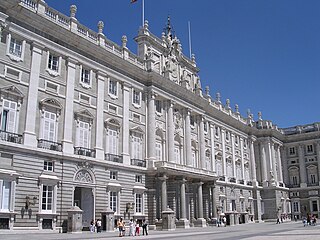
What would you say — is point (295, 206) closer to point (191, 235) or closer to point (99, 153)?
point (99, 153)

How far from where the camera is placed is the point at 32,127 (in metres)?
29.3

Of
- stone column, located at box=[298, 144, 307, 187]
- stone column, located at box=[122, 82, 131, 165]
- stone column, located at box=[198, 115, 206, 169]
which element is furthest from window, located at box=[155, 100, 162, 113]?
stone column, located at box=[298, 144, 307, 187]

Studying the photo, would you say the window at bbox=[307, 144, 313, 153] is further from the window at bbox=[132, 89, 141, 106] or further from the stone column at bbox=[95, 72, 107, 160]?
the stone column at bbox=[95, 72, 107, 160]

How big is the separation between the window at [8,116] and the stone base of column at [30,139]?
0.93 meters

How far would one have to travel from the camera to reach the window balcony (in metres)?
Result: 30.0

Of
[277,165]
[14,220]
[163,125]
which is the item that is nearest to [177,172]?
[163,125]

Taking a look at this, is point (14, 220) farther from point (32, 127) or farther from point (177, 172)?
point (177, 172)

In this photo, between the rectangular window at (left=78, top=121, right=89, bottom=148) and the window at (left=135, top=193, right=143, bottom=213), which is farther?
the window at (left=135, top=193, right=143, bottom=213)

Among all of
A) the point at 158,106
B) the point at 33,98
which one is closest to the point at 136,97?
the point at 158,106

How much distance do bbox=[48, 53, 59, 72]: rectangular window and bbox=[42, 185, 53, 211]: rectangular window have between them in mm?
10088

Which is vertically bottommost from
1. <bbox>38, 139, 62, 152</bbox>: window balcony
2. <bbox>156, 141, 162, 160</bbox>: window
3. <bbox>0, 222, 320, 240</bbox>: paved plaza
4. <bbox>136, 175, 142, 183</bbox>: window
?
<bbox>0, 222, 320, 240</bbox>: paved plaza

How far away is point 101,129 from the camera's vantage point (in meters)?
35.8

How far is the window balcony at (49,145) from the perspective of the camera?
30.0 meters

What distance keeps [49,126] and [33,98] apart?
2726mm
